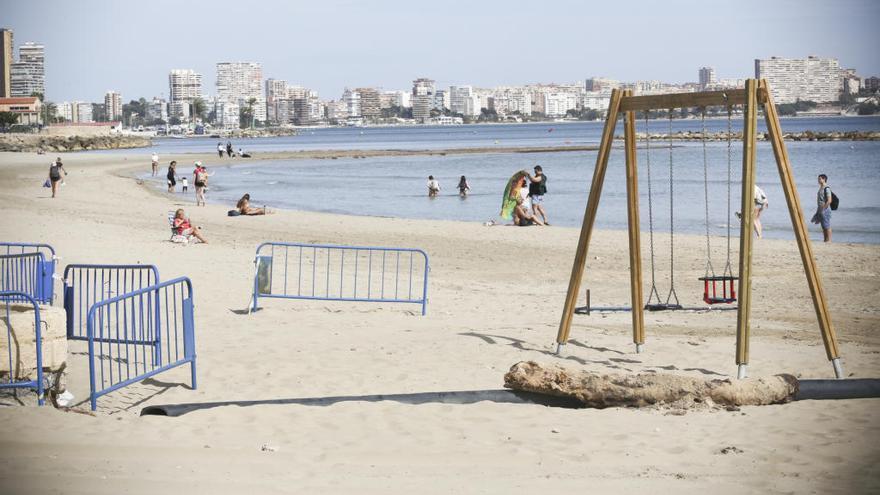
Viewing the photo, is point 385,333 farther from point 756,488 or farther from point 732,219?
point 732,219

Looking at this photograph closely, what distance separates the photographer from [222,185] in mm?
51219

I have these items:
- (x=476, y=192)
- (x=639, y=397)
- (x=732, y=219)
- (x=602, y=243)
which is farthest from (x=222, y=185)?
(x=639, y=397)

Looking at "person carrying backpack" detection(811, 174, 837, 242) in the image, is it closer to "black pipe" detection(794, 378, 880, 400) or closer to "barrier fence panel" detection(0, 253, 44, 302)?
"black pipe" detection(794, 378, 880, 400)

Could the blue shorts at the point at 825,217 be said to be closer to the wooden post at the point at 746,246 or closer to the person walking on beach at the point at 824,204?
→ the person walking on beach at the point at 824,204

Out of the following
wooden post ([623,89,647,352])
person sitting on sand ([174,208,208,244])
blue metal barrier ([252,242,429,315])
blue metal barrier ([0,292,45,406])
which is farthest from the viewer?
person sitting on sand ([174,208,208,244])

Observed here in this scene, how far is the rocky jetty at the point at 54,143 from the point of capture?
93438 mm

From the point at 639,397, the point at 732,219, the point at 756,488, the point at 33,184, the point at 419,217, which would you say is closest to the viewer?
the point at 756,488

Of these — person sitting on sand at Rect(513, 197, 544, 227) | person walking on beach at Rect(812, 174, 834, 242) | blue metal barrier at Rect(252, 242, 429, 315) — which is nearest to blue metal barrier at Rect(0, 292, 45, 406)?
blue metal barrier at Rect(252, 242, 429, 315)

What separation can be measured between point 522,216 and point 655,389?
17.7 meters

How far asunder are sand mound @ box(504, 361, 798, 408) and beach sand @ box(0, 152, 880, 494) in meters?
0.13

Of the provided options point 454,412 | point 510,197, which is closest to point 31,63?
point 510,197

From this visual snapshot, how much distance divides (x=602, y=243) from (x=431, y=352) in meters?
12.2

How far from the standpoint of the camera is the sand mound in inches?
335

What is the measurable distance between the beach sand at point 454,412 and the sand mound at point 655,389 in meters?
0.13
